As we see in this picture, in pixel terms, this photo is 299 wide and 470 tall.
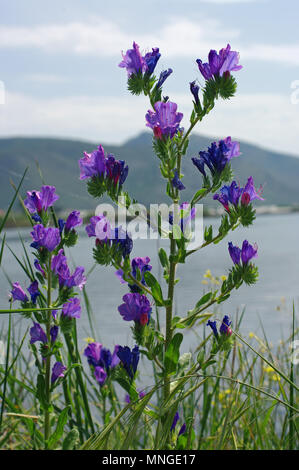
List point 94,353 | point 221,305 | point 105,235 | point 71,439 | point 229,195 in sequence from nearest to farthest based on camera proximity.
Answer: point 105,235
point 229,195
point 71,439
point 94,353
point 221,305

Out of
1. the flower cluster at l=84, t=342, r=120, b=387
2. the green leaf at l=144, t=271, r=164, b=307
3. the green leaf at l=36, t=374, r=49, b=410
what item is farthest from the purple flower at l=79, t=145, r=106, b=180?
the flower cluster at l=84, t=342, r=120, b=387

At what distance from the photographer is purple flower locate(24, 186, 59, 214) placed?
1940 millimetres

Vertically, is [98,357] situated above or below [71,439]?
above

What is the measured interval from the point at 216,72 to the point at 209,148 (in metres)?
0.24

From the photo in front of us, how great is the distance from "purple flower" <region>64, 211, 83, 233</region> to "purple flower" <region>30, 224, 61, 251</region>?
86 millimetres

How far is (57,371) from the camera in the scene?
201 cm

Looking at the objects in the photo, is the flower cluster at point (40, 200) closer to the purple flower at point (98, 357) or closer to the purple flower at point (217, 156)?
the purple flower at point (217, 156)

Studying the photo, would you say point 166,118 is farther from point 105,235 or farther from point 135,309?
point 135,309

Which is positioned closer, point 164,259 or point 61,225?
point 164,259

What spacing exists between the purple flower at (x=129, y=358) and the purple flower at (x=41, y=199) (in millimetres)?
544

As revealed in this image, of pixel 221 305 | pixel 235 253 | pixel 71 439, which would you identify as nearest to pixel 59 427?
pixel 71 439

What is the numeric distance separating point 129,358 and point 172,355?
139 millimetres

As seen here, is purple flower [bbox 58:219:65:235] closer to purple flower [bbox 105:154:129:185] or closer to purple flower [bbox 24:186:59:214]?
purple flower [bbox 24:186:59:214]
